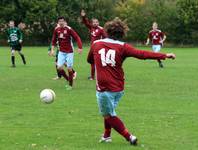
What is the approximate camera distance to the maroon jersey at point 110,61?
8.46 metres

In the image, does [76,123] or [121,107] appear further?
[121,107]

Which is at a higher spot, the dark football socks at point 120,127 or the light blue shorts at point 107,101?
the light blue shorts at point 107,101

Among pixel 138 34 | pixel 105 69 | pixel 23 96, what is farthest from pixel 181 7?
pixel 105 69

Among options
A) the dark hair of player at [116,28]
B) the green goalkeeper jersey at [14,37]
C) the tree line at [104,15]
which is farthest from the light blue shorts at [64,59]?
the tree line at [104,15]

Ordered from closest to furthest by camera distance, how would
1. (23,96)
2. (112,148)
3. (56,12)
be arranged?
(112,148)
(23,96)
(56,12)

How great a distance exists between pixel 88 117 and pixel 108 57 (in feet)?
9.96

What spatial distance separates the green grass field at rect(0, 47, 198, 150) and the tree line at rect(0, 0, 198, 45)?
42.2m

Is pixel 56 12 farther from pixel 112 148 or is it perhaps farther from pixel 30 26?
pixel 112 148

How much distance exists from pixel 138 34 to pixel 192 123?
174ft

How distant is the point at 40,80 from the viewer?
63.6 ft

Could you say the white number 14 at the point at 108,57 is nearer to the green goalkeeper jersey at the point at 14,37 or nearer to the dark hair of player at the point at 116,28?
the dark hair of player at the point at 116,28

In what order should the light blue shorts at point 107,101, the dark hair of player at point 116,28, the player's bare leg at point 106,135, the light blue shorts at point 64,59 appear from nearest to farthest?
the dark hair of player at point 116,28, the light blue shorts at point 107,101, the player's bare leg at point 106,135, the light blue shorts at point 64,59

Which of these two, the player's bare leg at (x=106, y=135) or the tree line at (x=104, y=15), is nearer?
the player's bare leg at (x=106, y=135)

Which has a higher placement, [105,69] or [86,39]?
[105,69]
